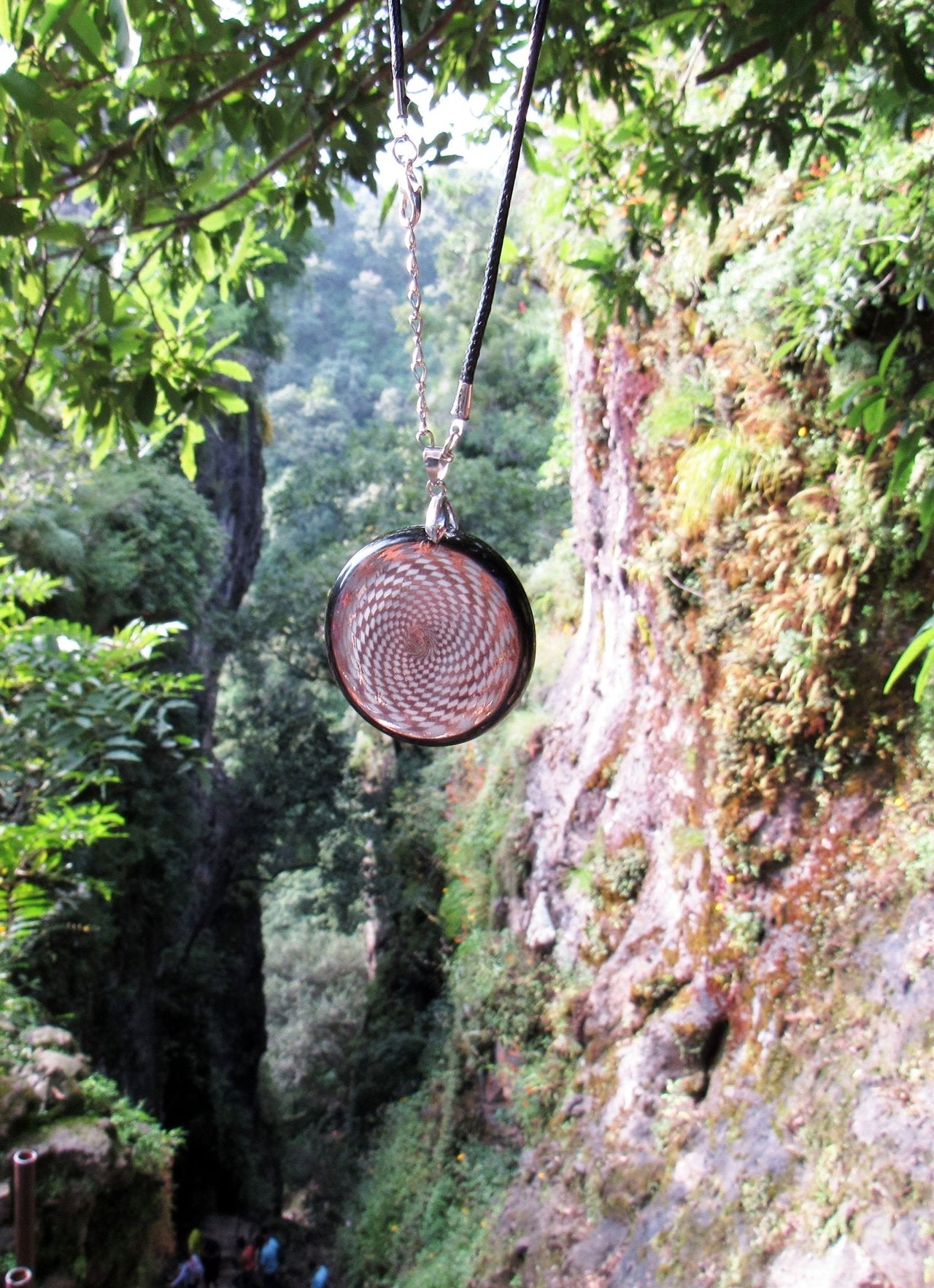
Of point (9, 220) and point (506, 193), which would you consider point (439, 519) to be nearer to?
point (506, 193)

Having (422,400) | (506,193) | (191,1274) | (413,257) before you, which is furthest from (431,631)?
(191,1274)

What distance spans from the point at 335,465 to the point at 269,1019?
1330 cm

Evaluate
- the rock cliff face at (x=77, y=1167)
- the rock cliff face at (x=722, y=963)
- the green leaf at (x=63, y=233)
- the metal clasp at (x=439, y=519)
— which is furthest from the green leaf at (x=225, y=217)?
the rock cliff face at (x=77, y=1167)

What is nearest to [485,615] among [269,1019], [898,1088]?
[898,1088]

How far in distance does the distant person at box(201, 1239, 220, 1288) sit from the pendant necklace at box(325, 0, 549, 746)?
11960 mm

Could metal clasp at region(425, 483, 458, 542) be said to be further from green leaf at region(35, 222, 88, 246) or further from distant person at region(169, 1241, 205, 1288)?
distant person at region(169, 1241, 205, 1288)

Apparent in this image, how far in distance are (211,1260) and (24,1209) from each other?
9.98 m

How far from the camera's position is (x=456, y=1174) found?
832cm

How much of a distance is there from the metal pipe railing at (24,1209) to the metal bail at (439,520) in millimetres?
2629

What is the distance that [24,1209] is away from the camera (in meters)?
3.18

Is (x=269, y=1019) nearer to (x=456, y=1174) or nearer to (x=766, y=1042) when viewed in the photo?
(x=456, y=1174)

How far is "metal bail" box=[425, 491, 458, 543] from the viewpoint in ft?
5.82

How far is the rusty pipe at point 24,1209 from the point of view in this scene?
309 centimetres

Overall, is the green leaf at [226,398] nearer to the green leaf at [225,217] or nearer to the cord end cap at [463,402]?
the green leaf at [225,217]
